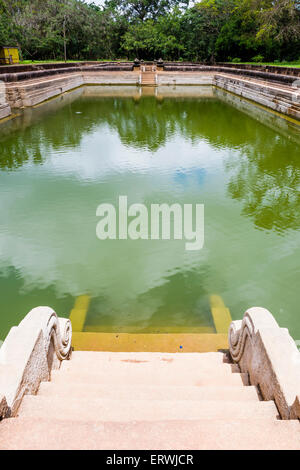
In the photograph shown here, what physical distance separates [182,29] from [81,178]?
40.1 m

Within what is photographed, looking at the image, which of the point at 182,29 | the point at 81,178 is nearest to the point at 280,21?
the point at 182,29

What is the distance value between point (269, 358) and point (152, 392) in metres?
0.83

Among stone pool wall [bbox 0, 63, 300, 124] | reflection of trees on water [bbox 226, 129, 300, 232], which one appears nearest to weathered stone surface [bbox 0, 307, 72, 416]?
reflection of trees on water [bbox 226, 129, 300, 232]

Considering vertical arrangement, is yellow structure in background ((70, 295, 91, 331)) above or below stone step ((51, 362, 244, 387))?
below

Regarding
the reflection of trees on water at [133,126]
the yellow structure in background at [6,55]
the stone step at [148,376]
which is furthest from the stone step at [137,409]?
the yellow structure in background at [6,55]

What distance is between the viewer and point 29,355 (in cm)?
202

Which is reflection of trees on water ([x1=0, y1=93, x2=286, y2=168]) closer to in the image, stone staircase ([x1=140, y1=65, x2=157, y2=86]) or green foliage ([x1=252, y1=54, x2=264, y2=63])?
stone staircase ([x1=140, y1=65, x2=157, y2=86])

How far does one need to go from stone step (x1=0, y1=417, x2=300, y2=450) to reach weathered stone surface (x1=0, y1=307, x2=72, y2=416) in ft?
0.83

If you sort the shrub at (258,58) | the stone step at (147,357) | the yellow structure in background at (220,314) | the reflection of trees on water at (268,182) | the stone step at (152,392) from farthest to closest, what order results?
the shrub at (258,58) → the reflection of trees on water at (268,182) → the yellow structure in background at (220,314) → the stone step at (147,357) → the stone step at (152,392)

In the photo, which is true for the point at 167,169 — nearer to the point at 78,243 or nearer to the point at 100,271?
the point at 78,243

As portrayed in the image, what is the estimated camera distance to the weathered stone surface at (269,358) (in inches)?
71.0

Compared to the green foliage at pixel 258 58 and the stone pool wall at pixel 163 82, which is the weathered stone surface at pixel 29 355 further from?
the green foliage at pixel 258 58

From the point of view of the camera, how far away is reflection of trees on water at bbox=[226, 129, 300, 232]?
235 inches

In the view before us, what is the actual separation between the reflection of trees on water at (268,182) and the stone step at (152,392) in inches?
154
